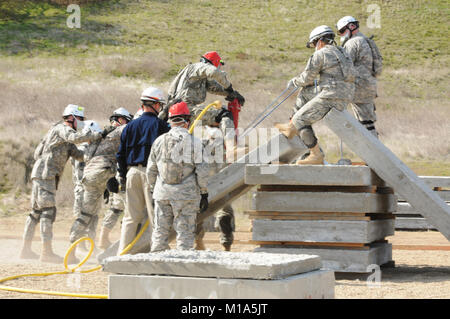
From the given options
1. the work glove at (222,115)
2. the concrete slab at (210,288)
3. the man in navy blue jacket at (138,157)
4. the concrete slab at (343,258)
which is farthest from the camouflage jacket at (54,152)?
the concrete slab at (210,288)

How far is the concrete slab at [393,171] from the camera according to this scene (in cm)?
898

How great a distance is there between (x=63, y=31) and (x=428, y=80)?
25569 mm

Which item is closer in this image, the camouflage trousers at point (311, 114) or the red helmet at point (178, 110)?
the red helmet at point (178, 110)

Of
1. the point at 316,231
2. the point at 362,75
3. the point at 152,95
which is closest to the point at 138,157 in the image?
the point at 152,95

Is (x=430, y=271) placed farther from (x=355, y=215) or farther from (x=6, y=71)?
(x=6, y=71)

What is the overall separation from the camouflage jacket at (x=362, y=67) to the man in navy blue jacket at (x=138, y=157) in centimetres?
316

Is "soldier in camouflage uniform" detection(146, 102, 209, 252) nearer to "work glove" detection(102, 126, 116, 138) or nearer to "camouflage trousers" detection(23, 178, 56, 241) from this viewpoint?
"work glove" detection(102, 126, 116, 138)

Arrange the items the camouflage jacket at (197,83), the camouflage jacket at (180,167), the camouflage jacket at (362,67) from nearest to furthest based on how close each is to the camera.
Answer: the camouflage jacket at (180,167), the camouflage jacket at (197,83), the camouflage jacket at (362,67)

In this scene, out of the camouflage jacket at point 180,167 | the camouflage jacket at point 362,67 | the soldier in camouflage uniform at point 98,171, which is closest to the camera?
the camouflage jacket at point 180,167

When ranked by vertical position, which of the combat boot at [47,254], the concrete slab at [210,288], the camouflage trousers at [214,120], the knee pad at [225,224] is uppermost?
the camouflage trousers at [214,120]

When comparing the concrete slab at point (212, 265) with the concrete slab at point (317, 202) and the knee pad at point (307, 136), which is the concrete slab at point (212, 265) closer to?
the concrete slab at point (317, 202)

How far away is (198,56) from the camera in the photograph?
46.3 meters
